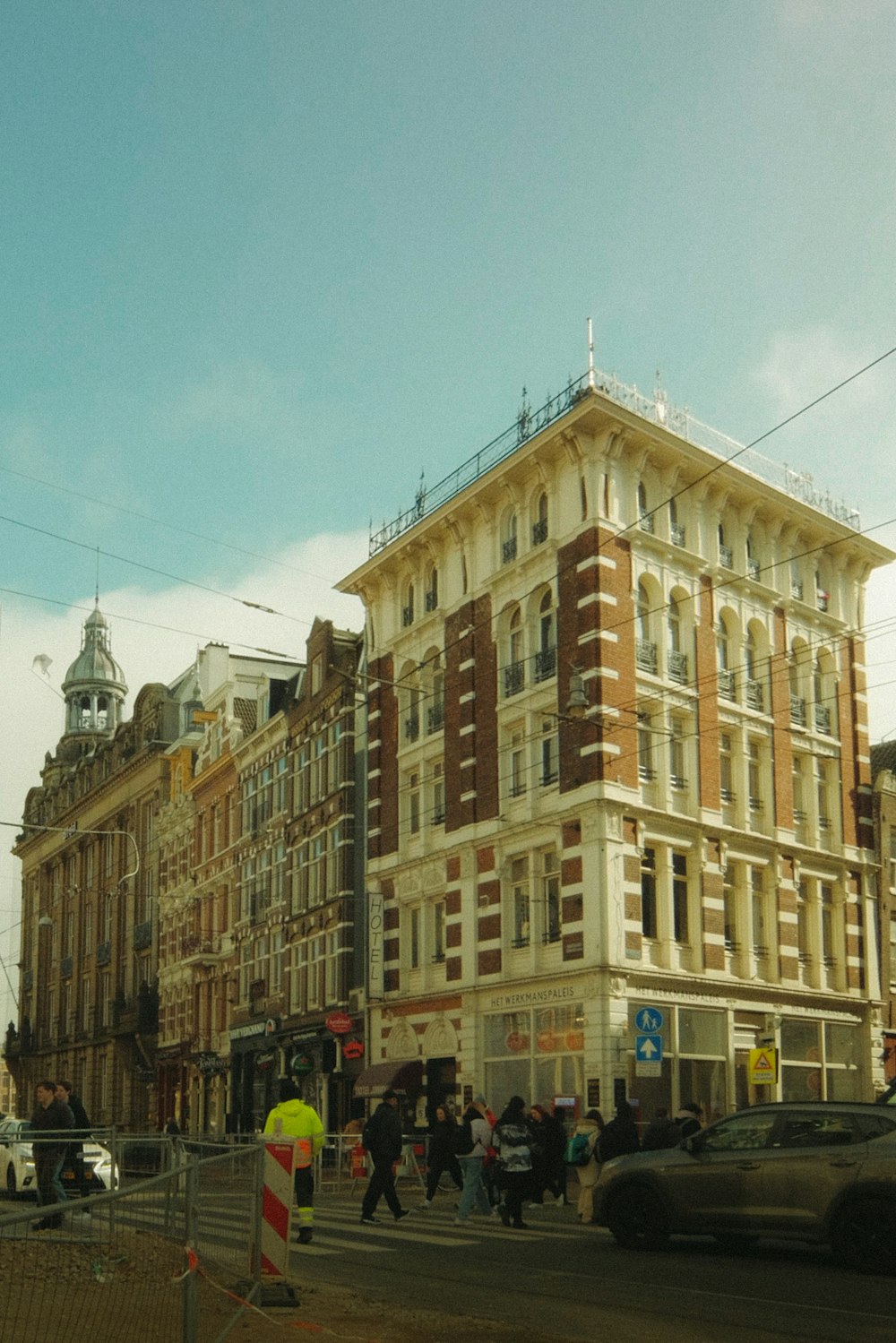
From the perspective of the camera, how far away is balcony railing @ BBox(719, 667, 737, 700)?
129 ft

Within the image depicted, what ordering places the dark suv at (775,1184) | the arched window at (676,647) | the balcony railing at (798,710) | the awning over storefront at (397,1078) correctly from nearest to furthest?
the dark suv at (775,1184)
the arched window at (676,647)
the awning over storefront at (397,1078)
the balcony railing at (798,710)

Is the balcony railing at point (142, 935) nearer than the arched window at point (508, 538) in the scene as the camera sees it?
No

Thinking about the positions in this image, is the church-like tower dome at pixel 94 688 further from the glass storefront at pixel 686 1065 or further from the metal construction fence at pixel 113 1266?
the metal construction fence at pixel 113 1266

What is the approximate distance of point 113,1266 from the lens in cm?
835

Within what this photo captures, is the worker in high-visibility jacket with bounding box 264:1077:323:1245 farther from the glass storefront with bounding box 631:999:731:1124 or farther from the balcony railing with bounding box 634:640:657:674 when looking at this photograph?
the balcony railing with bounding box 634:640:657:674

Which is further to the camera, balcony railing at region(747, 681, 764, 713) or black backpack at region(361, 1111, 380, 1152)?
balcony railing at region(747, 681, 764, 713)

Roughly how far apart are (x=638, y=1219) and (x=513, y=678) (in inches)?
916

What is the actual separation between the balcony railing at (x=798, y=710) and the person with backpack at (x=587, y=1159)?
818 inches

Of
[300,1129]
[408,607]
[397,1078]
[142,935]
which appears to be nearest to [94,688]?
[142,935]

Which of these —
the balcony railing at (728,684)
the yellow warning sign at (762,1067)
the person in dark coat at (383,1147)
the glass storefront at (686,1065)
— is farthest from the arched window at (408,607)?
the person in dark coat at (383,1147)

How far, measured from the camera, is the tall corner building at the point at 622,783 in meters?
36.1

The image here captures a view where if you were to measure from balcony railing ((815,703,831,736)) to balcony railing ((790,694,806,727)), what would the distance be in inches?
24.5

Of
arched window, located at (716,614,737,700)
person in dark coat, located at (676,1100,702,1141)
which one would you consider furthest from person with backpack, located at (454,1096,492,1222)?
arched window, located at (716,614,737,700)

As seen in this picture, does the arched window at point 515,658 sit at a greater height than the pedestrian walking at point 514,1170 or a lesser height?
greater
